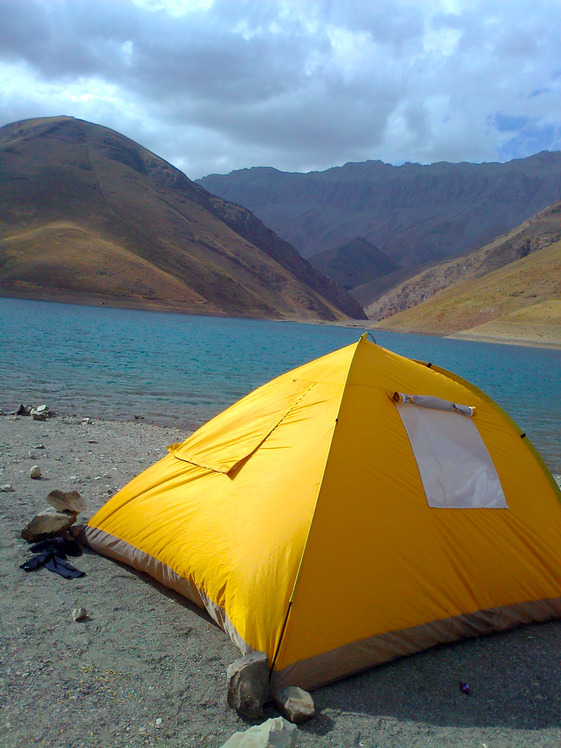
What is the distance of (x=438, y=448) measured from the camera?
5.46 meters

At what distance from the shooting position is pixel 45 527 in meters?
5.86

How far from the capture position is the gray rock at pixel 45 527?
19.1ft

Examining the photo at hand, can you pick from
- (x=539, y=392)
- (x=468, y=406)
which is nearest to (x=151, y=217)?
(x=539, y=392)

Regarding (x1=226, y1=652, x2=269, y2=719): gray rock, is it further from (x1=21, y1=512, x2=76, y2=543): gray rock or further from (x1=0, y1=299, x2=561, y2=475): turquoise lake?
(x1=0, y1=299, x2=561, y2=475): turquoise lake

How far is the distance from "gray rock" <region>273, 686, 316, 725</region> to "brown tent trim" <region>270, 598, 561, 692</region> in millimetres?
100

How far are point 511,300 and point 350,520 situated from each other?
12186 centimetres

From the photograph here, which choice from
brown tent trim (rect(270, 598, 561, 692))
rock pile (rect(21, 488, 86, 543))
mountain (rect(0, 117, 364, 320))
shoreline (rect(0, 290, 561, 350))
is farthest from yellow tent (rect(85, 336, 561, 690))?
mountain (rect(0, 117, 364, 320))

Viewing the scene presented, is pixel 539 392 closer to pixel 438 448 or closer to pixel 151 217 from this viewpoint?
pixel 438 448

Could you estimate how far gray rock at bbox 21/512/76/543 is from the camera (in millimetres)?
5820

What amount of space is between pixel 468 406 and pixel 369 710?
3.29m

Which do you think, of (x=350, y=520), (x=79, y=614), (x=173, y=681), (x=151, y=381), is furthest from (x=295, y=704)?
(x=151, y=381)

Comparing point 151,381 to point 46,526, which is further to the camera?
point 151,381

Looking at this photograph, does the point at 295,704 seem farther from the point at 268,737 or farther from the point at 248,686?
the point at 268,737

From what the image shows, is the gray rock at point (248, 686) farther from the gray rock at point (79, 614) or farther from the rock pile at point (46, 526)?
the rock pile at point (46, 526)
